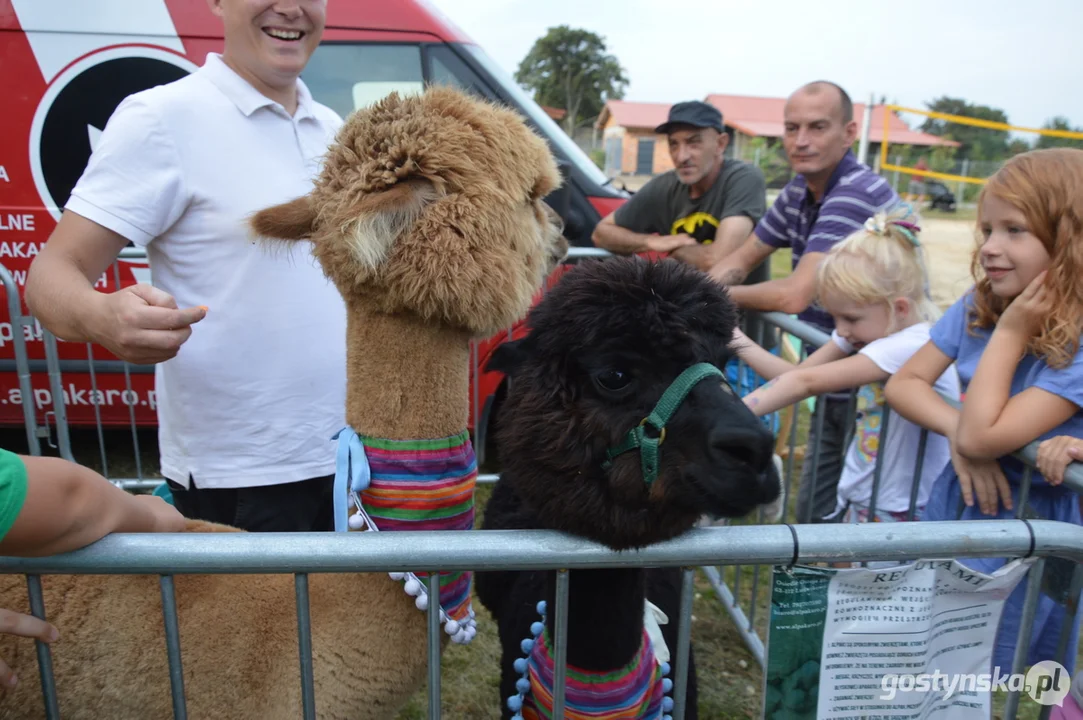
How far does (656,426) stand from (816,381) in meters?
1.30

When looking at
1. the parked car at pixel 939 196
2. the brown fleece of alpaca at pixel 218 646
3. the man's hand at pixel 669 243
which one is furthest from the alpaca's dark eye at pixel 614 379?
the parked car at pixel 939 196

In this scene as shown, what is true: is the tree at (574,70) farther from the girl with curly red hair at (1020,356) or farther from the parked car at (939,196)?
the girl with curly red hair at (1020,356)

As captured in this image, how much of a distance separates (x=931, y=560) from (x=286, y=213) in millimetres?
1293

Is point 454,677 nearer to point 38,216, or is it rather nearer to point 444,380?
point 444,380

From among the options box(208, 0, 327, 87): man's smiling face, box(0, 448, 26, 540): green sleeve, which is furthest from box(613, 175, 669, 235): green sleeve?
box(0, 448, 26, 540): green sleeve

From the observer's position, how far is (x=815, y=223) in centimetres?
304

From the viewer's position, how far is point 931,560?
3.83 feet

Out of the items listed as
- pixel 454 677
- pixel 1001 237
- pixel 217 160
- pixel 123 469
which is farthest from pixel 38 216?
pixel 1001 237

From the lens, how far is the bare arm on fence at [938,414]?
1.85 meters

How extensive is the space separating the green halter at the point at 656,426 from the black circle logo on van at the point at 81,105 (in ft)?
12.1

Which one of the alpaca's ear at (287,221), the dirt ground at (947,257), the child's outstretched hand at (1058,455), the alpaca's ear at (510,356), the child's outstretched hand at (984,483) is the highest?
the alpaca's ear at (287,221)

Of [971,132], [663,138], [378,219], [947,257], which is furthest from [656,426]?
[971,132]

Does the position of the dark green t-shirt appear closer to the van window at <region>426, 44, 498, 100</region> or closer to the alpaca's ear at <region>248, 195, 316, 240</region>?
the van window at <region>426, 44, 498, 100</region>

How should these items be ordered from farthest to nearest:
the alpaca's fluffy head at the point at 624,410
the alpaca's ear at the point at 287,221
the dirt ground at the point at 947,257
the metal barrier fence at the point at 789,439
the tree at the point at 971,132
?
the tree at the point at 971,132
the dirt ground at the point at 947,257
the metal barrier fence at the point at 789,439
the alpaca's ear at the point at 287,221
the alpaca's fluffy head at the point at 624,410
